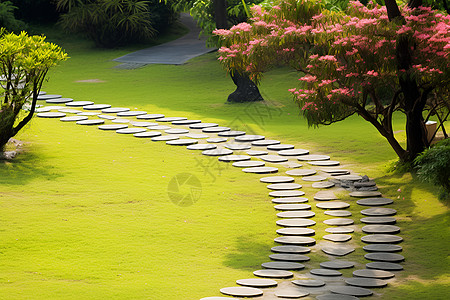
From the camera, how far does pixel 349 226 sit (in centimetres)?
831

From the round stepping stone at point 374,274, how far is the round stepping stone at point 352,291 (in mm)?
422

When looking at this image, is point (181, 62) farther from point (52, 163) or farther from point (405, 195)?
point (405, 195)

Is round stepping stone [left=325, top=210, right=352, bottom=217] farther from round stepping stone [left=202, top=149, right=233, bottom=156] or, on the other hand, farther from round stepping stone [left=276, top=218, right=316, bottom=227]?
round stepping stone [left=202, top=149, right=233, bottom=156]

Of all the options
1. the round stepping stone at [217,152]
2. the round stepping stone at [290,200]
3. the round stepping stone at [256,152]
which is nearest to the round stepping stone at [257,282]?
the round stepping stone at [290,200]

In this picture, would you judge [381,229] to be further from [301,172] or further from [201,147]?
[201,147]

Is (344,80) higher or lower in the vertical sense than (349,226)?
higher

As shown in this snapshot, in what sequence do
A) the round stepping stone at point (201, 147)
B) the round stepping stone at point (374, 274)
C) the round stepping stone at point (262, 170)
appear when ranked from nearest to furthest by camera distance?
the round stepping stone at point (374, 274) < the round stepping stone at point (262, 170) < the round stepping stone at point (201, 147)

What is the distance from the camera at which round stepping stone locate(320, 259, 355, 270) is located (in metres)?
6.97

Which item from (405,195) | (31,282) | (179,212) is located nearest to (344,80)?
(405,195)

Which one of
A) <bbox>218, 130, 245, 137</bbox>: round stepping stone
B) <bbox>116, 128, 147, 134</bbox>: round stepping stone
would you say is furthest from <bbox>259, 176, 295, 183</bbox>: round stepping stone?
A: <bbox>116, 128, 147, 134</bbox>: round stepping stone

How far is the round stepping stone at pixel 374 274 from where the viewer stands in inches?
262

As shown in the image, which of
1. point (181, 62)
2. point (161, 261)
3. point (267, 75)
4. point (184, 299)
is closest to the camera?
point (184, 299)

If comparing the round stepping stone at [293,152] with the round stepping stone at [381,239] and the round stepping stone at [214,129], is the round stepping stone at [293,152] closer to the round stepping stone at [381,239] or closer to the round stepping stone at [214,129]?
the round stepping stone at [214,129]

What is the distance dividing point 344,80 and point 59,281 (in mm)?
4701
